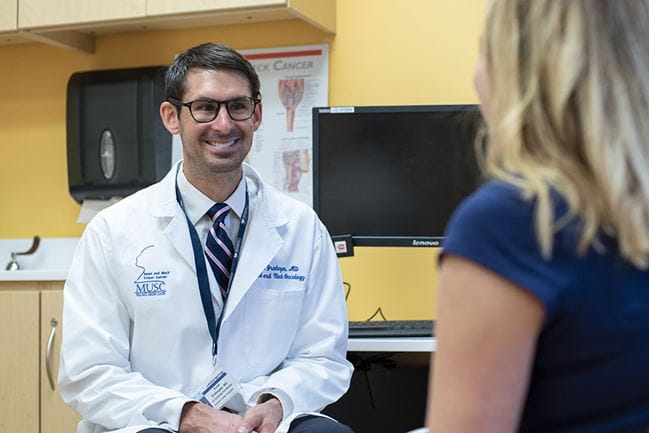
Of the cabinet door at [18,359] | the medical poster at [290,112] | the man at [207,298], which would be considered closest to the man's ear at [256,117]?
the man at [207,298]

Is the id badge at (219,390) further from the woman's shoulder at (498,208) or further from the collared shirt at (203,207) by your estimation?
the woman's shoulder at (498,208)

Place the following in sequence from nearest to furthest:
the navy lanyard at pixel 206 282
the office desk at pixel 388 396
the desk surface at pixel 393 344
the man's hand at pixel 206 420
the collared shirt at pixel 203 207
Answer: the man's hand at pixel 206 420
the navy lanyard at pixel 206 282
the collared shirt at pixel 203 207
the desk surface at pixel 393 344
the office desk at pixel 388 396

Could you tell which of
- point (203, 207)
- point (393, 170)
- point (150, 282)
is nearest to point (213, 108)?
point (203, 207)

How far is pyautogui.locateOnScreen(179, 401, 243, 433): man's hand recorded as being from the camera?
1.93 m

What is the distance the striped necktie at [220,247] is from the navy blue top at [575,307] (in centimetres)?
139

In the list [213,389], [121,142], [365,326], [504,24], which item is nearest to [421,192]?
[365,326]

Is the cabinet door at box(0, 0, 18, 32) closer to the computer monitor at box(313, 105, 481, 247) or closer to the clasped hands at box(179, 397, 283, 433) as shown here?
the computer monitor at box(313, 105, 481, 247)

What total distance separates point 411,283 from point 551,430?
2203 millimetres

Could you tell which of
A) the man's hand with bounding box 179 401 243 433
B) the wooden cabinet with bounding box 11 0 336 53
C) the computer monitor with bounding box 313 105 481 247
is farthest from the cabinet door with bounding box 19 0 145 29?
the man's hand with bounding box 179 401 243 433

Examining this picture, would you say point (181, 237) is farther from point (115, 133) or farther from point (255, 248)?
point (115, 133)

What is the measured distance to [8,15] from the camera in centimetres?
319

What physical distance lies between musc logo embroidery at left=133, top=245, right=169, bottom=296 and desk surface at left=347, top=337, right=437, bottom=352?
1.76 feet

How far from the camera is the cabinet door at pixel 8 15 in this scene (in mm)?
A: 3170

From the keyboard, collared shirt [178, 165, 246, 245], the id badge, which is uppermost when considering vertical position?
collared shirt [178, 165, 246, 245]
